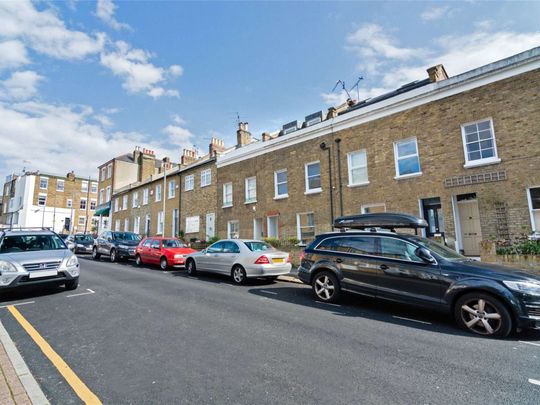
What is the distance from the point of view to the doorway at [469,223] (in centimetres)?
1130

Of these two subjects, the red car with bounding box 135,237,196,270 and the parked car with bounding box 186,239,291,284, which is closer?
the parked car with bounding box 186,239,291,284

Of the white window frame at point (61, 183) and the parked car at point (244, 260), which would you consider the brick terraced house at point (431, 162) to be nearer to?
the parked car at point (244, 260)

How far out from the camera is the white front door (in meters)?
21.5

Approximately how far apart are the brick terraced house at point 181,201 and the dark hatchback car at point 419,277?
1487 cm

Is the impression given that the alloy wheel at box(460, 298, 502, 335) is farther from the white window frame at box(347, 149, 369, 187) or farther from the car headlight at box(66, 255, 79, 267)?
the car headlight at box(66, 255, 79, 267)

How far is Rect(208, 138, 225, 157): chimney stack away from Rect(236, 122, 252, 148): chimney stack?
6.12 ft

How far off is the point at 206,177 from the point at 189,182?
2.38 m

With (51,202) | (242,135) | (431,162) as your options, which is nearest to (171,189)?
(242,135)

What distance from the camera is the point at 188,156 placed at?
96.4 ft

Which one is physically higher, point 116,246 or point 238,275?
point 116,246

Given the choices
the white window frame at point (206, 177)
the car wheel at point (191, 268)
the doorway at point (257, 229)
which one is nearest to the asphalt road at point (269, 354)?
the car wheel at point (191, 268)

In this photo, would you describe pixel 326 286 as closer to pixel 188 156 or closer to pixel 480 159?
pixel 480 159

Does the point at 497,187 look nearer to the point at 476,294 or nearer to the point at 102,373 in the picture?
the point at 476,294

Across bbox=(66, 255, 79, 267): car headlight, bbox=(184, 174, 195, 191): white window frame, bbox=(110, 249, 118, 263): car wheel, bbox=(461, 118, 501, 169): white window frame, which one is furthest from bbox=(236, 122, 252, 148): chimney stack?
bbox=(66, 255, 79, 267): car headlight
